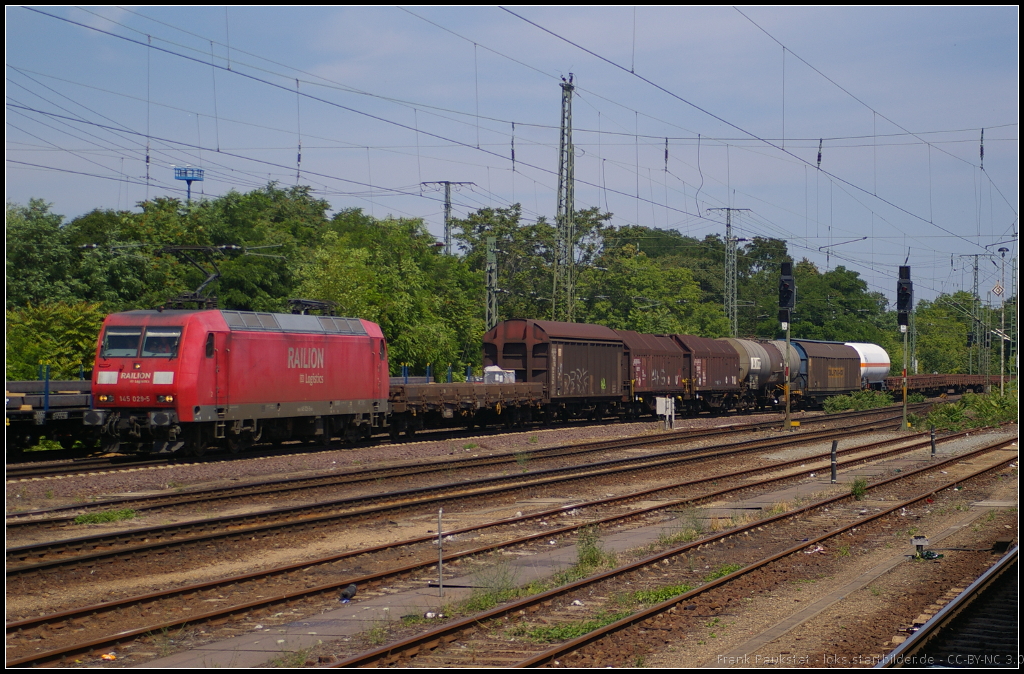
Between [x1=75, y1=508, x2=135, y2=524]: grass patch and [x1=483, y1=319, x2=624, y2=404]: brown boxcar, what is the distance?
20.0m

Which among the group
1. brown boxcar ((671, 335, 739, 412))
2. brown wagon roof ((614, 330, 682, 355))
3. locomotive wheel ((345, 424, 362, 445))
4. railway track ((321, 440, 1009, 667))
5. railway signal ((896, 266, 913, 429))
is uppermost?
railway signal ((896, 266, 913, 429))

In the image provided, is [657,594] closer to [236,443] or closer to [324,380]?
[236,443]

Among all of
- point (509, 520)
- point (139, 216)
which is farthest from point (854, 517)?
point (139, 216)

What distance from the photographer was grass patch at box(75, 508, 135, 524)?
47.3 feet

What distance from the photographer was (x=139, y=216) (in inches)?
2156

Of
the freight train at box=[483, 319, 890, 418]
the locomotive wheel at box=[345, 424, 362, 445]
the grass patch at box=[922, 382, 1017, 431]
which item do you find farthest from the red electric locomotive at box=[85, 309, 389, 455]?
the grass patch at box=[922, 382, 1017, 431]

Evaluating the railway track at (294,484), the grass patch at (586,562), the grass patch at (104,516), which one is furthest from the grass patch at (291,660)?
the grass patch at (104,516)

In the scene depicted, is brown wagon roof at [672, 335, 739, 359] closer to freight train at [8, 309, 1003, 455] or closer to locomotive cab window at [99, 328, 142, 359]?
freight train at [8, 309, 1003, 455]

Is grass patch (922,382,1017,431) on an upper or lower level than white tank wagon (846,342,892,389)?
lower

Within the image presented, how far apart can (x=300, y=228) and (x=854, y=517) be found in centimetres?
5325

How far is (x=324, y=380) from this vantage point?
25641mm

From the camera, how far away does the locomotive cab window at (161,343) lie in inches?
853

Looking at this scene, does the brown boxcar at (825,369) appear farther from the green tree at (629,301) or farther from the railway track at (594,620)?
the railway track at (594,620)

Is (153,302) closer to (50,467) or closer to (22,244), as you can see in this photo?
(22,244)
